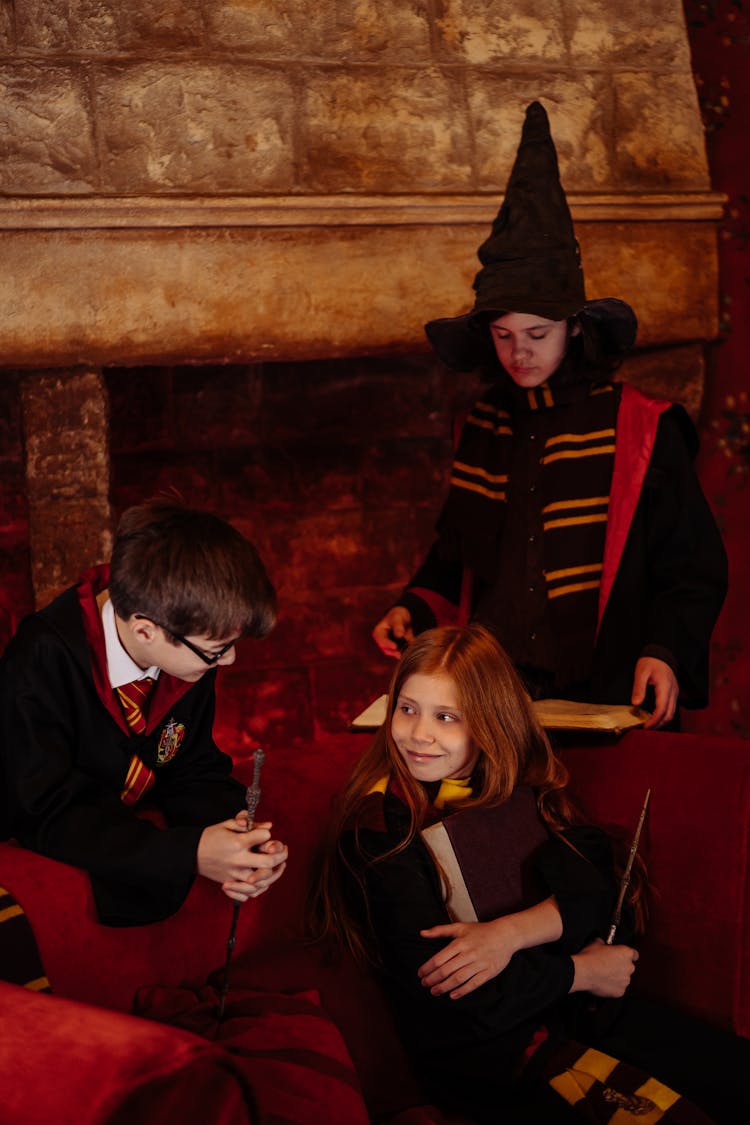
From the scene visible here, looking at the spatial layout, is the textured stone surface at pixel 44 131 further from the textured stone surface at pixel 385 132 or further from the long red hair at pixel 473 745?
the long red hair at pixel 473 745

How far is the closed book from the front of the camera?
70.3 inches

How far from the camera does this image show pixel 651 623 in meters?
2.31

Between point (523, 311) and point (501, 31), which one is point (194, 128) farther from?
point (523, 311)

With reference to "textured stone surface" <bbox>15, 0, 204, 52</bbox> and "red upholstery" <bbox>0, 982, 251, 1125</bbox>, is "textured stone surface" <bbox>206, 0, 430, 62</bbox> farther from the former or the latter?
"red upholstery" <bbox>0, 982, 251, 1125</bbox>

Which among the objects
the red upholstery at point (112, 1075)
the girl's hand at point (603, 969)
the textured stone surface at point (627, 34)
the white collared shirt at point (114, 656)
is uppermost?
the textured stone surface at point (627, 34)

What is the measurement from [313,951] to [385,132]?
73.1 inches

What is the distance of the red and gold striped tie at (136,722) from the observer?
1.74 m

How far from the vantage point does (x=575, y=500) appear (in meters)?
2.37

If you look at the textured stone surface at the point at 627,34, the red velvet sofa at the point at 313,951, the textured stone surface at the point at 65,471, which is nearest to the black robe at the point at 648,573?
the red velvet sofa at the point at 313,951

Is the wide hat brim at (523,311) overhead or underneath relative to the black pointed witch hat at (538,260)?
underneath

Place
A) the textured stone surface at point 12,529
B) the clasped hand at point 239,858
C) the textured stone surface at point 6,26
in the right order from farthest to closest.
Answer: the textured stone surface at point 12,529
the textured stone surface at point 6,26
the clasped hand at point 239,858

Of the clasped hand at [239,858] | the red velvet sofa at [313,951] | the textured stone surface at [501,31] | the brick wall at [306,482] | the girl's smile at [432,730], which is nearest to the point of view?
the red velvet sofa at [313,951]

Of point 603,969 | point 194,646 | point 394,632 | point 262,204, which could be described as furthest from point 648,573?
point 262,204

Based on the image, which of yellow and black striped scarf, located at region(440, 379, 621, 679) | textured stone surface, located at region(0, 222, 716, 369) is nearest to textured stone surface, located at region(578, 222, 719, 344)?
textured stone surface, located at region(0, 222, 716, 369)
